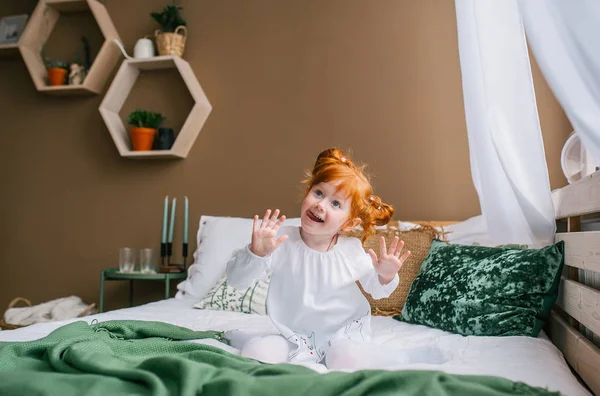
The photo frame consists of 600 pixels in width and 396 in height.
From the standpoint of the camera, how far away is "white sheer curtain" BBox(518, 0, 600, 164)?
3.60ft

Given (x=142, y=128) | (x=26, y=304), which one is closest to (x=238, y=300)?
(x=142, y=128)

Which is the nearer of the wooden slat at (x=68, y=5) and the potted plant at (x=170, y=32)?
the potted plant at (x=170, y=32)

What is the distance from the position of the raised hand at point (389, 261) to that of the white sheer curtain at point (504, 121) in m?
0.44

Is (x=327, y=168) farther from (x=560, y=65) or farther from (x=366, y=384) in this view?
(x=366, y=384)

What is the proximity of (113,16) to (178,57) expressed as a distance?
1.96 ft

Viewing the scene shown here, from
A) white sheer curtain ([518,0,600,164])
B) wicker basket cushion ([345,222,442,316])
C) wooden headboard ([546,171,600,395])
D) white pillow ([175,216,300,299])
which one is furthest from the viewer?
white pillow ([175,216,300,299])

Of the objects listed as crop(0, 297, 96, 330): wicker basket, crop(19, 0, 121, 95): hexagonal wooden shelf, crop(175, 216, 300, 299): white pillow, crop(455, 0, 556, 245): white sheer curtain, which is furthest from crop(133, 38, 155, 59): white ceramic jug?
crop(455, 0, 556, 245): white sheer curtain

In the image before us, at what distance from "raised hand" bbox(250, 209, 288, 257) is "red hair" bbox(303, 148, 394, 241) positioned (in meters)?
0.19

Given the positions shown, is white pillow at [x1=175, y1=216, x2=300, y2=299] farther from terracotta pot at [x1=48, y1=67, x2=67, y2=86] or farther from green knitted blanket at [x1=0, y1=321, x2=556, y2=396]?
green knitted blanket at [x1=0, y1=321, x2=556, y2=396]

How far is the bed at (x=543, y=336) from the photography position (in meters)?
1.33

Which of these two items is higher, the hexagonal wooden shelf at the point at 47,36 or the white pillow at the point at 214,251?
the hexagonal wooden shelf at the point at 47,36

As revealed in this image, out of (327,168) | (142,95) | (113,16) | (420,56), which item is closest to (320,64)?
(420,56)

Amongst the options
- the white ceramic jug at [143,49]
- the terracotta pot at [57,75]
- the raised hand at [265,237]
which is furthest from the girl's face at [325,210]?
Result: the terracotta pot at [57,75]

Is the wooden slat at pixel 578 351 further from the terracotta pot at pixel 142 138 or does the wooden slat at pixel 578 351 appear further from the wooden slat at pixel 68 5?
the wooden slat at pixel 68 5
